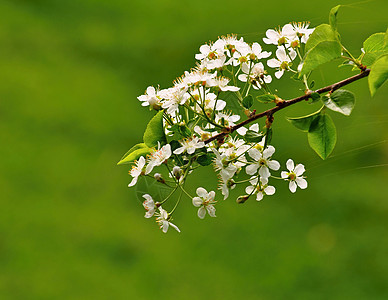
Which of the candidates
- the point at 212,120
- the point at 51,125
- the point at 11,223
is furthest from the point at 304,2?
the point at 212,120

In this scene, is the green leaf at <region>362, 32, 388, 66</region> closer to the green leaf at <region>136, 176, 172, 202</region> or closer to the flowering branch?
the flowering branch

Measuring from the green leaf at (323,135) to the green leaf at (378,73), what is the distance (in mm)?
45

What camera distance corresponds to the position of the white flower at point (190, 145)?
0.30m

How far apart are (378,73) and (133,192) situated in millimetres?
977

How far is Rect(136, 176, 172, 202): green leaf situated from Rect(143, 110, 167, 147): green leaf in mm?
40

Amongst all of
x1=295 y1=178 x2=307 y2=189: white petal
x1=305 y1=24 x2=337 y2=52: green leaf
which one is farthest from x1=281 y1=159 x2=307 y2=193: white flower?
x1=305 y1=24 x2=337 y2=52: green leaf

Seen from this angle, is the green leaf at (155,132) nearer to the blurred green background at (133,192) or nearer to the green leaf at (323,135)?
the green leaf at (323,135)

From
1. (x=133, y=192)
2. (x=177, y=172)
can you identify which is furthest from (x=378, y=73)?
(x=133, y=192)

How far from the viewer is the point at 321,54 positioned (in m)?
0.28

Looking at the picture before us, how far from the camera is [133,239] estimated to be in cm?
115

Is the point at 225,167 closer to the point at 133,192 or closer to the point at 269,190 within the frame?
the point at 269,190

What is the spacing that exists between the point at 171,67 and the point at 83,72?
27cm

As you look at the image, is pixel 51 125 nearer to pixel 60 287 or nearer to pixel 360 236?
pixel 60 287

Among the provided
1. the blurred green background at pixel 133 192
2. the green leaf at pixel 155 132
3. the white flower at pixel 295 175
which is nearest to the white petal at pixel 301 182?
the white flower at pixel 295 175
